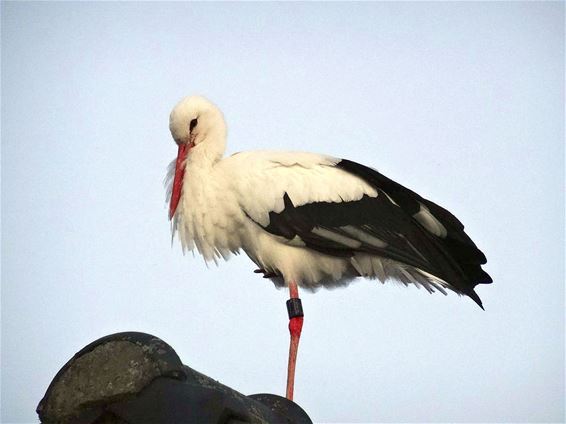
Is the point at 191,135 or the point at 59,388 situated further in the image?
the point at 191,135

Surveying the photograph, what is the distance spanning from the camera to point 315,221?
664 cm

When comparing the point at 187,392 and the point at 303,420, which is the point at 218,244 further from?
the point at 187,392

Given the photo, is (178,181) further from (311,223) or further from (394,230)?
(394,230)

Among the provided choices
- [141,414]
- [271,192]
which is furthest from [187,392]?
[271,192]

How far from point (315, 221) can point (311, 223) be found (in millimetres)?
33

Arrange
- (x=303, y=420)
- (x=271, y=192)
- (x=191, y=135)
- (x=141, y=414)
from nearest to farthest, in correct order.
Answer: (x=141, y=414)
(x=303, y=420)
(x=271, y=192)
(x=191, y=135)

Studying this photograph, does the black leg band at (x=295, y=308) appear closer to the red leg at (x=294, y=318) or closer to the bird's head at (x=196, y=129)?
the red leg at (x=294, y=318)

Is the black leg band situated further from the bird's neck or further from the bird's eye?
the bird's eye

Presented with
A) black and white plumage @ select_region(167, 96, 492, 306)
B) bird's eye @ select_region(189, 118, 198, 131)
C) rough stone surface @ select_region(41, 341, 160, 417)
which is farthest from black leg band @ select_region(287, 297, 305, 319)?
rough stone surface @ select_region(41, 341, 160, 417)

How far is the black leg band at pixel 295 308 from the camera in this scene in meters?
6.74

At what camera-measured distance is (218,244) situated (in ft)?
22.5

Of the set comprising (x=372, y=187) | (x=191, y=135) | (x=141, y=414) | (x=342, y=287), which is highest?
(x=191, y=135)

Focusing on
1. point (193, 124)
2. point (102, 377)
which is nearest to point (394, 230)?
point (193, 124)

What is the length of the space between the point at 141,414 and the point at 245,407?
31 centimetres
